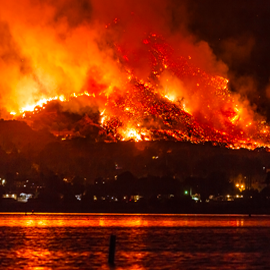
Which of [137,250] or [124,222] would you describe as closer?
[137,250]

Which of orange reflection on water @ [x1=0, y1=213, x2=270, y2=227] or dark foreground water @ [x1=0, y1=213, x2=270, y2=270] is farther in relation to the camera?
orange reflection on water @ [x1=0, y1=213, x2=270, y2=227]

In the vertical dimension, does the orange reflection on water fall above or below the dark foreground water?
above

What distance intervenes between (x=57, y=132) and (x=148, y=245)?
11194 cm

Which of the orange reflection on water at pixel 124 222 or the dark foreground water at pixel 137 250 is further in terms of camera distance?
the orange reflection on water at pixel 124 222

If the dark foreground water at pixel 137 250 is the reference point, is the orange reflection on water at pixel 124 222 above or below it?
above

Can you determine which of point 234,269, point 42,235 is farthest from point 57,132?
point 234,269

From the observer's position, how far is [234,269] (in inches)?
1239

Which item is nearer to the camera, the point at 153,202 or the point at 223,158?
the point at 153,202

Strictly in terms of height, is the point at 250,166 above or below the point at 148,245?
above

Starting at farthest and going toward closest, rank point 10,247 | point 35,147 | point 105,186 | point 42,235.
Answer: point 35,147 < point 105,186 < point 42,235 < point 10,247

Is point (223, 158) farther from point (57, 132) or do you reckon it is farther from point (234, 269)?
point (234, 269)

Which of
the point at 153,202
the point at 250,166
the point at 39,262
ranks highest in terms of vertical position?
the point at 250,166

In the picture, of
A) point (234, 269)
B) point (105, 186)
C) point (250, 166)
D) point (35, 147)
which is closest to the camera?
point (234, 269)

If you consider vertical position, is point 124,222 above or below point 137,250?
above
